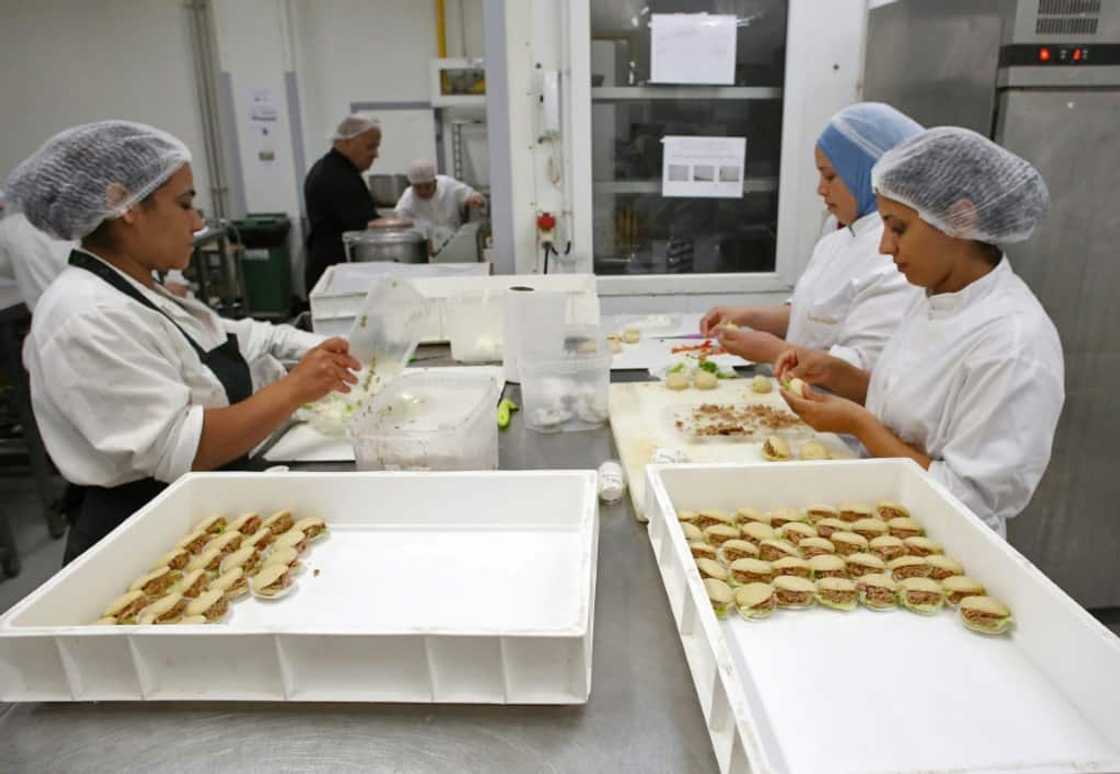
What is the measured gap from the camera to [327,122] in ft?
17.7

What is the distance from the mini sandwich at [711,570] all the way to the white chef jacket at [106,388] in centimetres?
87

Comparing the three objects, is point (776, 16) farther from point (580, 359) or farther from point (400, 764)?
point (400, 764)

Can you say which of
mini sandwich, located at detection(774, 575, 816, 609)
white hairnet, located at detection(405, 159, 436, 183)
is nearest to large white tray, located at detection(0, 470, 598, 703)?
mini sandwich, located at detection(774, 575, 816, 609)

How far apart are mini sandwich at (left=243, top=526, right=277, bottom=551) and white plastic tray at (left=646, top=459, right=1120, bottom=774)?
57 cm

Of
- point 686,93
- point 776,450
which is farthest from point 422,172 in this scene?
point 776,450

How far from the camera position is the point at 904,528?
107cm

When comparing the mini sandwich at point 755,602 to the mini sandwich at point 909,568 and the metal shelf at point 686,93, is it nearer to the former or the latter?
the mini sandwich at point 909,568

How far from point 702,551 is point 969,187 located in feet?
2.40

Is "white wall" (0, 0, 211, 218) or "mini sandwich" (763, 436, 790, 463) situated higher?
"white wall" (0, 0, 211, 218)

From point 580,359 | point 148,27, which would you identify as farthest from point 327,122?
point 580,359

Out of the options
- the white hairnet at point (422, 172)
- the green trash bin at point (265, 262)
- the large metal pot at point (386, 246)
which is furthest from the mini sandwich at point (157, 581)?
the green trash bin at point (265, 262)

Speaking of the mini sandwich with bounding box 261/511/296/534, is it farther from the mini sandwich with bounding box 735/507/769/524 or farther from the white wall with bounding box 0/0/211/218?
the white wall with bounding box 0/0/211/218

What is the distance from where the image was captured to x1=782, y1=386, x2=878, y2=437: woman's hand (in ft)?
4.43

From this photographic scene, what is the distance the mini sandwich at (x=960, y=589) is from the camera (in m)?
0.94
